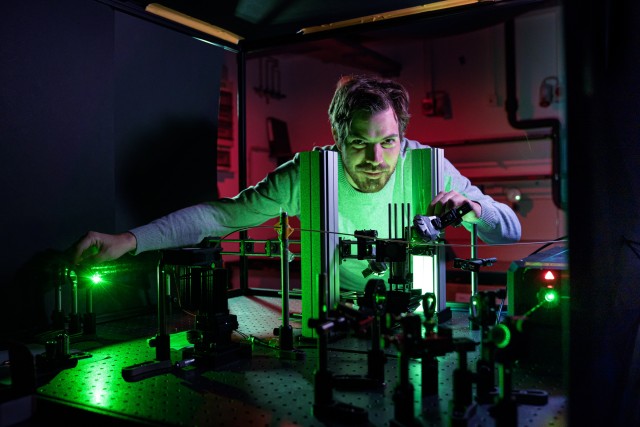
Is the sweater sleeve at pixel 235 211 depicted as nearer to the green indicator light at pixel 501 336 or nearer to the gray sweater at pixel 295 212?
the gray sweater at pixel 295 212

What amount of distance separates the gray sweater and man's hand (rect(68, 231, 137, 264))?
0.05m

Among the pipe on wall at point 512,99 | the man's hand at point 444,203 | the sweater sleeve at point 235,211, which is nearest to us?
the man's hand at point 444,203

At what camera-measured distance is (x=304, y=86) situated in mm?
3955

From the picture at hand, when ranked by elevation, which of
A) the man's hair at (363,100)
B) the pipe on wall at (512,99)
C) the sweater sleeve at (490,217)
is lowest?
the sweater sleeve at (490,217)

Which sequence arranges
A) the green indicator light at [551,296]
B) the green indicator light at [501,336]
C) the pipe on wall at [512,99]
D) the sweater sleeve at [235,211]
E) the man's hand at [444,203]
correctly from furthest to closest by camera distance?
1. the pipe on wall at [512,99]
2. the sweater sleeve at [235,211]
3. the man's hand at [444,203]
4. the green indicator light at [551,296]
5. the green indicator light at [501,336]

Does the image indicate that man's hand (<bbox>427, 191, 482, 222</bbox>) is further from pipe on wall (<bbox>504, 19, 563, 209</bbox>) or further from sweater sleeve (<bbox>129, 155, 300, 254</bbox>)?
pipe on wall (<bbox>504, 19, 563, 209</bbox>)

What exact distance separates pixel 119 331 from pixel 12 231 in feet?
1.33

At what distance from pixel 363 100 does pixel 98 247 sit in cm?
85

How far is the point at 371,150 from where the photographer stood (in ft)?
5.05

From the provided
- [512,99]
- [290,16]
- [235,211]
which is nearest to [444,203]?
[235,211]

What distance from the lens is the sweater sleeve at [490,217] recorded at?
5.00 feet

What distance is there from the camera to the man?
1504 millimetres

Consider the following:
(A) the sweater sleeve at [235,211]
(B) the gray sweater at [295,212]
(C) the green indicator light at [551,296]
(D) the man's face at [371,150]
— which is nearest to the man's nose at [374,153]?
(D) the man's face at [371,150]

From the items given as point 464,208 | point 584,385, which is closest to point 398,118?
point 464,208
